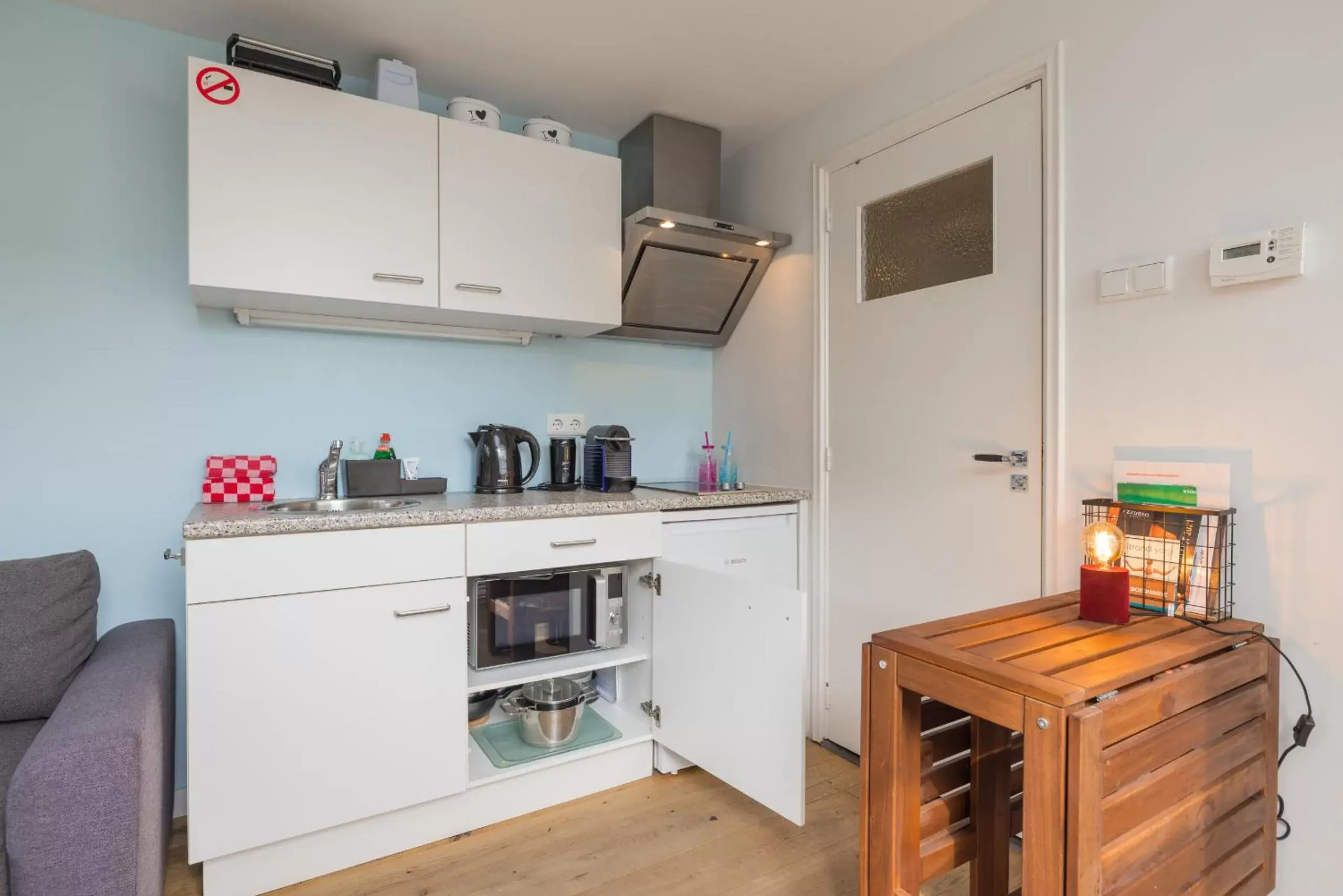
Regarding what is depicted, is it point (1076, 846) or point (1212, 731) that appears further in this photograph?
point (1212, 731)

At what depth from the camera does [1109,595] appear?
4.52 ft

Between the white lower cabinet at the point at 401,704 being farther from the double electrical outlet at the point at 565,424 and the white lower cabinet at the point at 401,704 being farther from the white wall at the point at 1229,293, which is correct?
the white wall at the point at 1229,293

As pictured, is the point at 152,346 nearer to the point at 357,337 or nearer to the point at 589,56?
the point at 357,337

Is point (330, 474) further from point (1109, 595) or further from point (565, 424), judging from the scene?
point (1109, 595)

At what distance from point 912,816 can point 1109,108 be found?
1711 mm

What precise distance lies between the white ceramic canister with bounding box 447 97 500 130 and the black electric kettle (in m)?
1.01

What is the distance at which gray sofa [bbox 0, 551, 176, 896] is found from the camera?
3.80 feet

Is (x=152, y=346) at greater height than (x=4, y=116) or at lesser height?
lesser

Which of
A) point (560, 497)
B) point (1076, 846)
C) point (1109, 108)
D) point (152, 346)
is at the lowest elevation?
point (1076, 846)

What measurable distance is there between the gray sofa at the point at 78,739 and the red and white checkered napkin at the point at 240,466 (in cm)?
39

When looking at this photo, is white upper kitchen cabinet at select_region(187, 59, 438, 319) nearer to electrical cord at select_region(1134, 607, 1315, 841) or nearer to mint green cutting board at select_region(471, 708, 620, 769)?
mint green cutting board at select_region(471, 708, 620, 769)

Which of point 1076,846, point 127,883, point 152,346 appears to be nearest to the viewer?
point 1076,846

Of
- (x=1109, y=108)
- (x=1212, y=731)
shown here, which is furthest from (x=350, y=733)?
(x=1109, y=108)

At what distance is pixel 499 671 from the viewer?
7.00ft
